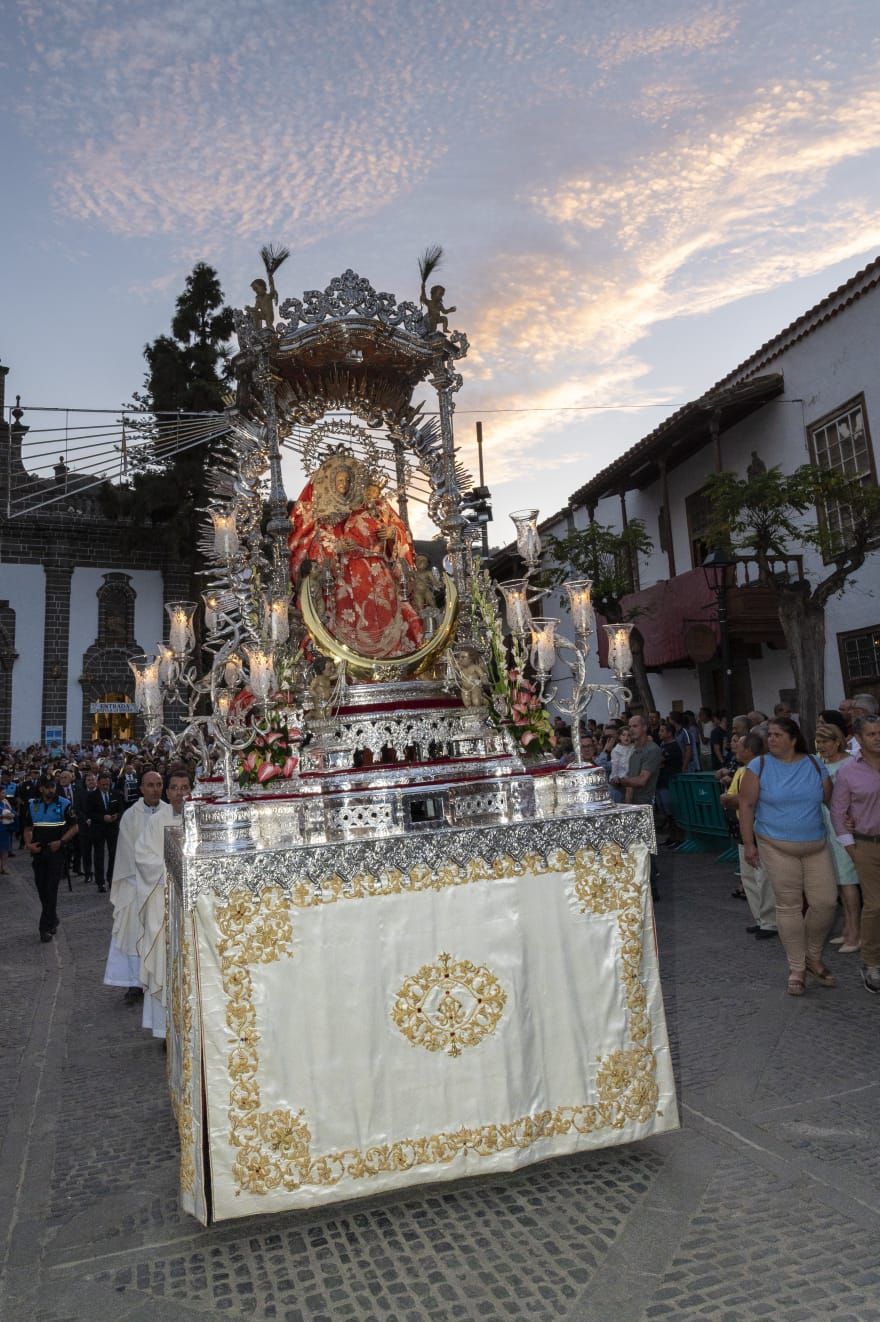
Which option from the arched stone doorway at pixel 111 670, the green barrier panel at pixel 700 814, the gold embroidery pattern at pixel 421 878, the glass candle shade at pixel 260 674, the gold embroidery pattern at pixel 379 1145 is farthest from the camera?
the arched stone doorway at pixel 111 670

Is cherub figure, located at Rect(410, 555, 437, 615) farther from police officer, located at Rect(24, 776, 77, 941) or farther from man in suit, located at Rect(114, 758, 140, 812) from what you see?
man in suit, located at Rect(114, 758, 140, 812)

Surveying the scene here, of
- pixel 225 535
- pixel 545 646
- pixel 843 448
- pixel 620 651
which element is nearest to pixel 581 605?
pixel 620 651

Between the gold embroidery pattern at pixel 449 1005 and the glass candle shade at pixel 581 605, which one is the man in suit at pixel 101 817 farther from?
the gold embroidery pattern at pixel 449 1005

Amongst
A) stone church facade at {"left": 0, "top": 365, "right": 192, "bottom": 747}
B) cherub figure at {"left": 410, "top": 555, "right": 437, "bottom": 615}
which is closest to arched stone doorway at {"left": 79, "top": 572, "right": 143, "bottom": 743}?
stone church facade at {"left": 0, "top": 365, "right": 192, "bottom": 747}

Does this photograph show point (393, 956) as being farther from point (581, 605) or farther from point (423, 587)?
point (423, 587)

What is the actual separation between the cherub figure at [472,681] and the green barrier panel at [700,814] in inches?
256

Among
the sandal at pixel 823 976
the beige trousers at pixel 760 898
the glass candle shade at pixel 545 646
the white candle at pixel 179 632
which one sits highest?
the white candle at pixel 179 632

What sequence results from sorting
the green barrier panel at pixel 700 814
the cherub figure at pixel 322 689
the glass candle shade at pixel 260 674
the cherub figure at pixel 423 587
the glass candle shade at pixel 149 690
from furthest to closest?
the green barrier panel at pixel 700 814 → the cherub figure at pixel 423 587 → the cherub figure at pixel 322 689 → the glass candle shade at pixel 149 690 → the glass candle shade at pixel 260 674

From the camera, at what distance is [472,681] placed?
18.3ft

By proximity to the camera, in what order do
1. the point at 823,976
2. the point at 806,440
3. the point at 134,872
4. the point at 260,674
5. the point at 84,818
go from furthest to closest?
the point at 806,440 → the point at 84,818 → the point at 134,872 → the point at 823,976 → the point at 260,674

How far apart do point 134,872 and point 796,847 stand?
4789mm

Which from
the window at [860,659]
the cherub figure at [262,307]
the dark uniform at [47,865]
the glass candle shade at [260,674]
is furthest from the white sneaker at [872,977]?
the window at [860,659]

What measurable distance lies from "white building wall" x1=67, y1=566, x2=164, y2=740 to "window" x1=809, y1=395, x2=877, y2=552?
2520 centimetres

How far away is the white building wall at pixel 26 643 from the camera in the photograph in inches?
1311
